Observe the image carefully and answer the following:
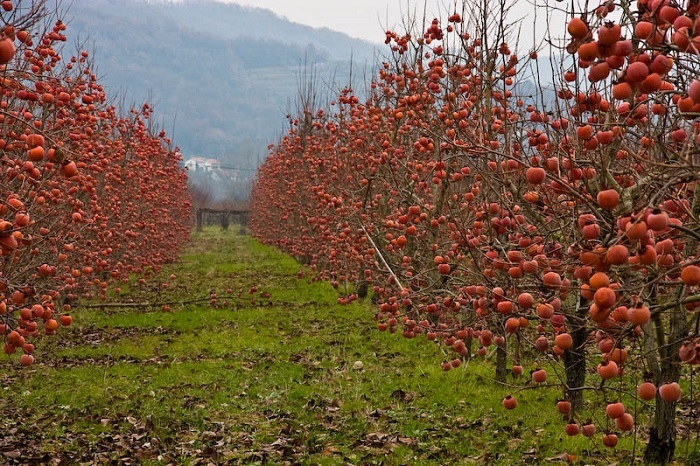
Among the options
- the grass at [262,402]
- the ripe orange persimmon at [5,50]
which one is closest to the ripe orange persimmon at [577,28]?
the ripe orange persimmon at [5,50]

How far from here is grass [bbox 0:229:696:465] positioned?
230 inches

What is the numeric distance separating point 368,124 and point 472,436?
25.1 ft

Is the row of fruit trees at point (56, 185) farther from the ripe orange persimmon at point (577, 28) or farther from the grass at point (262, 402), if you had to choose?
the ripe orange persimmon at point (577, 28)

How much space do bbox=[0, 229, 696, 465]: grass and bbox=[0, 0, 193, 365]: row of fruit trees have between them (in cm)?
97

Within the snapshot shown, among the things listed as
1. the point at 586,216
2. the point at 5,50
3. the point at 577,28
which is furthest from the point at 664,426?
the point at 5,50

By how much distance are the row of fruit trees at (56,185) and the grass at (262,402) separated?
3.17 ft

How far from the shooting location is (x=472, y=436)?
615cm

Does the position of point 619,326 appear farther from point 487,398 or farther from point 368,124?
point 368,124

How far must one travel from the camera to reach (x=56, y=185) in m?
8.15

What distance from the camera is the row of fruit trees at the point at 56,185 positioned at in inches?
173

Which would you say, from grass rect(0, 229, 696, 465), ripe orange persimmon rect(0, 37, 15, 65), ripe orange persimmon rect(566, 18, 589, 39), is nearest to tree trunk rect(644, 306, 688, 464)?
grass rect(0, 229, 696, 465)

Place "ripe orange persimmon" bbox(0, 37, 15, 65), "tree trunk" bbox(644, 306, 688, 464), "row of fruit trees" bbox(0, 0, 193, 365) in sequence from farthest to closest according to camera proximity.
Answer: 1. "tree trunk" bbox(644, 306, 688, 464)
2. "row of fruit trees" bbox(0, 0, 193, 365)
3. "ripe orange persimmon" bbox(0, 37, 15, 65)

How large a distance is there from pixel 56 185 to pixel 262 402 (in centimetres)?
396

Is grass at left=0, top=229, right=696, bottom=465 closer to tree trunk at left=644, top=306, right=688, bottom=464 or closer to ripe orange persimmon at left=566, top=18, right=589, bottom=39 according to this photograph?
tree trunk at left=644, top=306, right=688, bottom=464
